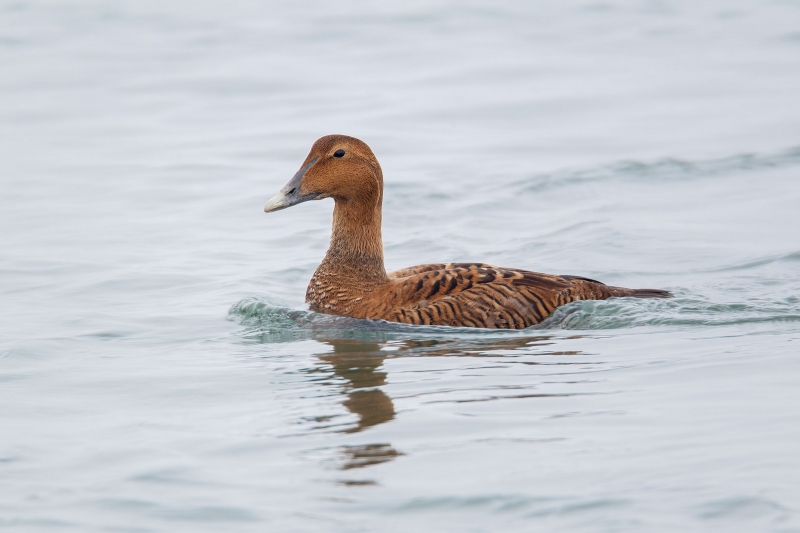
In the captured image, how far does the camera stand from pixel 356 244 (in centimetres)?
971

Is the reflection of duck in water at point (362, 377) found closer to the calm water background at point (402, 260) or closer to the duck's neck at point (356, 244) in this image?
the calm water background at point (402, 260)

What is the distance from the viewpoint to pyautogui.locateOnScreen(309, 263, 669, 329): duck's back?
29.8 ft

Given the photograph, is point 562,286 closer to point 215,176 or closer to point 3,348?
point 3,348

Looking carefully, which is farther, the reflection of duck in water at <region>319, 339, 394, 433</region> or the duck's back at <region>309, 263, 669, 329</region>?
the duck's back at <region>309, 263, 669, 329</region>

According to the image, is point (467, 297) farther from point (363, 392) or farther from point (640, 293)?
point (363, 392)

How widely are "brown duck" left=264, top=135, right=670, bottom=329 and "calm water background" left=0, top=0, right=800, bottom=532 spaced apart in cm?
21

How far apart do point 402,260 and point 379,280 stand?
9.39ft

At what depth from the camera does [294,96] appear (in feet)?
65.9

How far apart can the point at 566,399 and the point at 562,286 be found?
2386mm

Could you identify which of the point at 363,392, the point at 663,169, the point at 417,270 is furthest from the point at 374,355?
the point at 663,169

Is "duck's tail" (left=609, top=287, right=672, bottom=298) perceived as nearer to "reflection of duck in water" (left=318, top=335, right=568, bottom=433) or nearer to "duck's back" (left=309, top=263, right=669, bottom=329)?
"duck's back" (left=309, top=263, right=669, bottom=329)

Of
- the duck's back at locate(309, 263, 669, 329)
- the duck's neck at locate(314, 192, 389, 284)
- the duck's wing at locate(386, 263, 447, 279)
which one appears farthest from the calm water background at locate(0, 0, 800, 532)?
the duck's wing at locate(386, 263, 447, 279)

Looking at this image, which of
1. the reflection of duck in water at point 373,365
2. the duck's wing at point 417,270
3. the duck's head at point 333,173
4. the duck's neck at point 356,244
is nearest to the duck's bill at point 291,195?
the duck's head at point 333,173

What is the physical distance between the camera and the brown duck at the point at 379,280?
9117 mm
